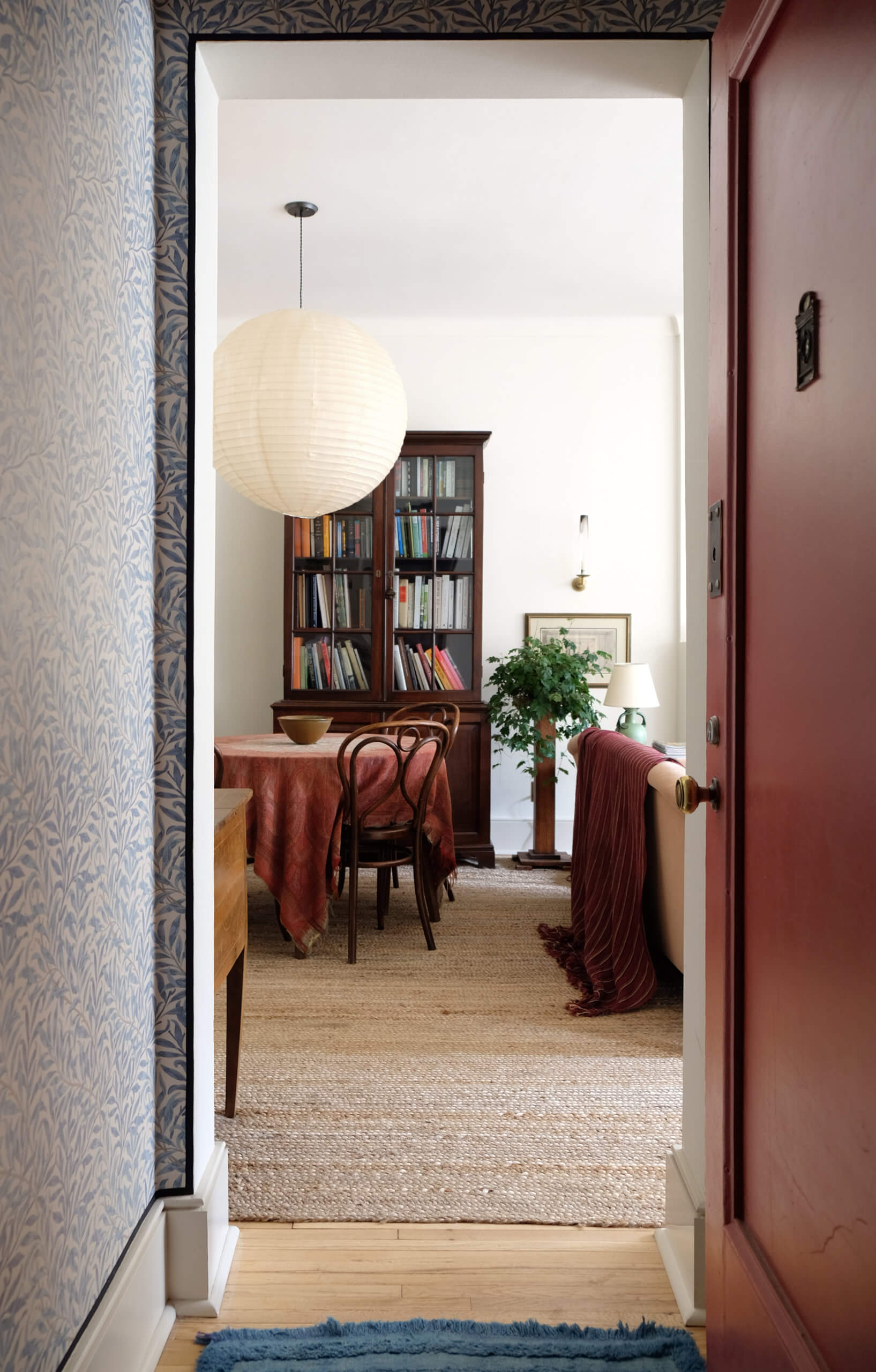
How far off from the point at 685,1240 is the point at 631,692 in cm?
315

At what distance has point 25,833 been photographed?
1.05 meters

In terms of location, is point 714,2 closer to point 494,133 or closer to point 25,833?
point 25,833

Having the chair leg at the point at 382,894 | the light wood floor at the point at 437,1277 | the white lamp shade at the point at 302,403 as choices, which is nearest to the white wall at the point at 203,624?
the light wood floor at the point at 437,1277

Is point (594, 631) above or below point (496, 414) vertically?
below

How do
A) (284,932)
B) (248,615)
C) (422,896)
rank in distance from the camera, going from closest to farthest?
(422,896) → (284,932) → (248,615)

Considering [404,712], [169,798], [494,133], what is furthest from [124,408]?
[404,712]

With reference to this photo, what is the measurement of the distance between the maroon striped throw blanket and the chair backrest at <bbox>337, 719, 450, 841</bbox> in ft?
2.06

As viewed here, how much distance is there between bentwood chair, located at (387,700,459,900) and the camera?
436 centimetres

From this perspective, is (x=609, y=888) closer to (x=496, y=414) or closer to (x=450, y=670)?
(x=450, y=670)

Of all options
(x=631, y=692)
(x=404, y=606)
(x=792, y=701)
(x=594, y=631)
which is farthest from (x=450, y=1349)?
(x=594, y=631)

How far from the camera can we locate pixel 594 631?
213 inches

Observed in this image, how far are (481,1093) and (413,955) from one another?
1130 mm

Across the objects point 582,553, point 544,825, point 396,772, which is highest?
point 582,553

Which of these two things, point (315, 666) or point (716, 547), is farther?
point (315, 666)
